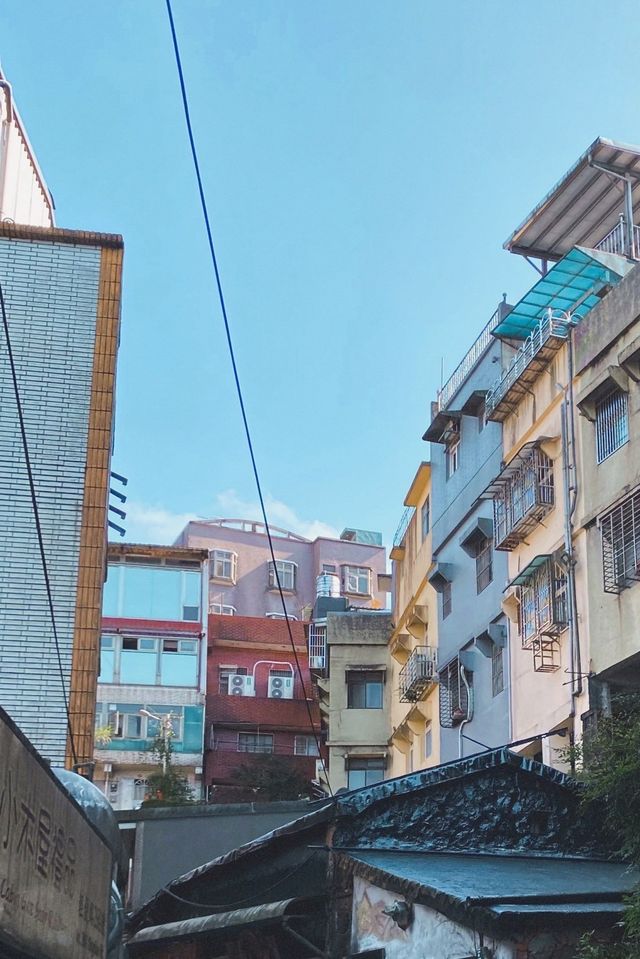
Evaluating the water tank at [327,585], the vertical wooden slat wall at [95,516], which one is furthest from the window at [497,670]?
the water tank at [327,585]

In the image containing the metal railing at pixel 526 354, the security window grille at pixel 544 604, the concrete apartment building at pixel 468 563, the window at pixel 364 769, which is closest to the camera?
the security window grille at pixel 544 604

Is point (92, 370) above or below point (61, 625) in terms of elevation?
above

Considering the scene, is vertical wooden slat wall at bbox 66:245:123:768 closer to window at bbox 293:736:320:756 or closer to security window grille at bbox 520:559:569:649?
security window grille at bbox 520:559:569:649

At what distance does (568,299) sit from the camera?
82.9 feet

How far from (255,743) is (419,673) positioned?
14.2 m

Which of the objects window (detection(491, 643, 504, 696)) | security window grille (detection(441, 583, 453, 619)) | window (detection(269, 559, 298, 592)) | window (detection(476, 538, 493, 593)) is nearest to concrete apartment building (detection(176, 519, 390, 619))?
window (detection(269, 559, 298, 592))

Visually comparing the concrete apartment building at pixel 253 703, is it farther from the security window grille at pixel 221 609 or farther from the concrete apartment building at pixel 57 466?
the concrete apartment building at pixel 57 466

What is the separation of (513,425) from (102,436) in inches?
412

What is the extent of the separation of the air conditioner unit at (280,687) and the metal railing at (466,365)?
57.4ft

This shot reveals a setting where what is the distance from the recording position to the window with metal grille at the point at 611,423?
2117cm

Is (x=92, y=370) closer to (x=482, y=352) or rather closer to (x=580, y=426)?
(x=580, y=426)

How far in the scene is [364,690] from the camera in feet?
123

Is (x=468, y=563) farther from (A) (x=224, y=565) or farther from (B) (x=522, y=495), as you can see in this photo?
(A) (x=224, y=565)

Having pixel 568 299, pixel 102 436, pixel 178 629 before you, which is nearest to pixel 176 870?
pixel 102 436
